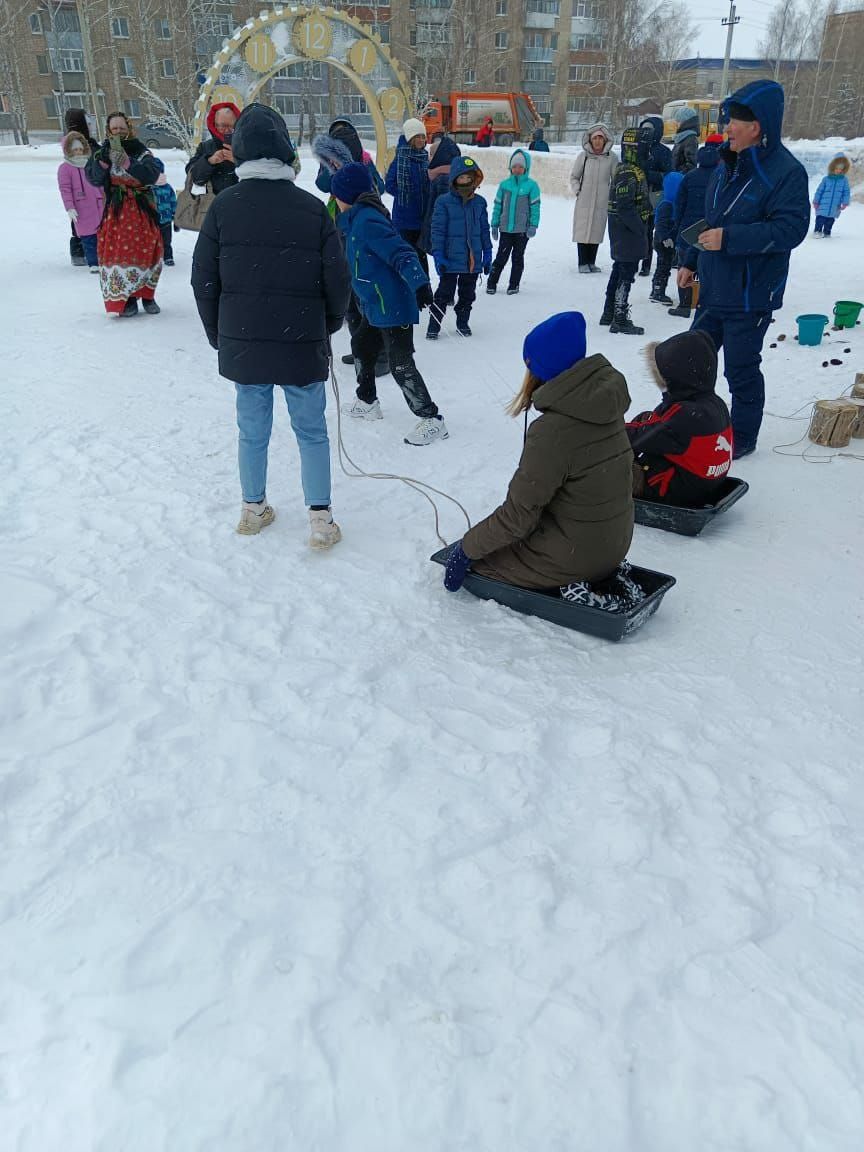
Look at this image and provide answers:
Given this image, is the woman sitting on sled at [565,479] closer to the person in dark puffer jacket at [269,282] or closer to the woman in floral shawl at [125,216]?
the person in dark puffer jacket at [269,282]

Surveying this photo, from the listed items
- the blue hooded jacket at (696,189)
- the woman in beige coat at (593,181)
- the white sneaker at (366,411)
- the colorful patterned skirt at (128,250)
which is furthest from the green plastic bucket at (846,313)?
the colorful patterned skirt at (128,250)

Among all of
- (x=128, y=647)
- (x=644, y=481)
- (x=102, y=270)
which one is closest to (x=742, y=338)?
(x=644, y=481)

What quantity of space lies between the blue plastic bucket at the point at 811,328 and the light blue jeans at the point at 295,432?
4.81 meters

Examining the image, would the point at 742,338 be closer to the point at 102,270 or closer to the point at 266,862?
the point at 266,862

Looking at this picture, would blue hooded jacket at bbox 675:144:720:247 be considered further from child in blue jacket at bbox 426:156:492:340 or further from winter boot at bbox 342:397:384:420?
winter boot at bbox 342:397:384:420

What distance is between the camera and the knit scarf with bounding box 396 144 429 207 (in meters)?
7.06

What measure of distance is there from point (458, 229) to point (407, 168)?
82cm

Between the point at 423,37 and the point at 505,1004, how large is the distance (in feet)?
161

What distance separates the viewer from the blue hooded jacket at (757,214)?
379 cm

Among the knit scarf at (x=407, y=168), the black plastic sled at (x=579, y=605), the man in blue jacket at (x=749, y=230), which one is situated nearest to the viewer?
the black plastic sled at (x=579, y=605)

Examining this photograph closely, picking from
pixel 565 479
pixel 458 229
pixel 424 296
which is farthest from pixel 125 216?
pixel 565 479

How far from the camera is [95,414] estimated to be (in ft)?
16.7

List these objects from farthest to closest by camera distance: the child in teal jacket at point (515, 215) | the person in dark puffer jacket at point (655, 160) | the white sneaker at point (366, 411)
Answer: the child in teal jacket at point (515, 215), the person in dark puffer jacket at point (655, 160), the white sneaker at point (366, 411)

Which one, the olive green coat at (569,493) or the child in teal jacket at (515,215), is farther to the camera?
the child in teal jacket at (515,215)
